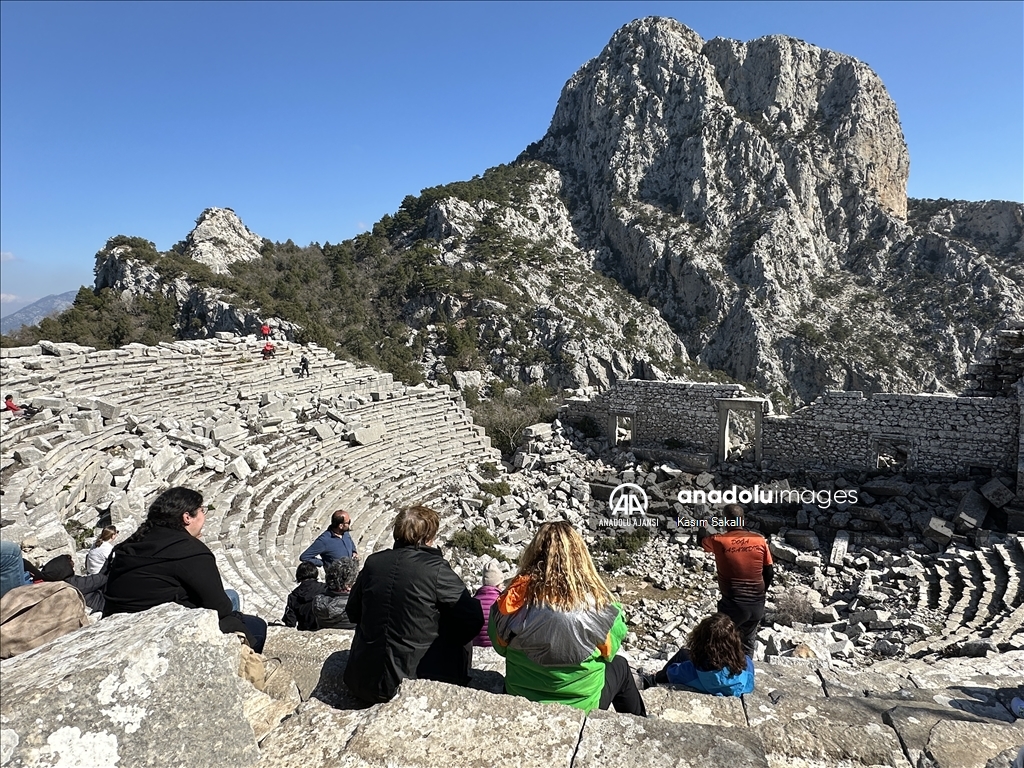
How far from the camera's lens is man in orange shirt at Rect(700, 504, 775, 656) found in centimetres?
524

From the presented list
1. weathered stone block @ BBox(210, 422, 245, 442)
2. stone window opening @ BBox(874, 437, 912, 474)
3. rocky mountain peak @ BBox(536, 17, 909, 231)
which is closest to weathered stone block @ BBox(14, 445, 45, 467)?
weathered stone block @ BBox(210, 422, 245, 442)

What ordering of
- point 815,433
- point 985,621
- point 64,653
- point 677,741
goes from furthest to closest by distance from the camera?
point 815,433, point 985,621, point 677,741, point 64,653

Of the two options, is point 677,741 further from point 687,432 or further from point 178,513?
point 687,432

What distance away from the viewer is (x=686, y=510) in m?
14.7

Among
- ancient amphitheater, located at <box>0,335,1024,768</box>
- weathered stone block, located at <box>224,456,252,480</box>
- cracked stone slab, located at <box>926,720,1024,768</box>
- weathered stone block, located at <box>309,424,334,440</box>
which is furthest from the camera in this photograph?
weathered stone block, located at <box>309,424,334,440</box>

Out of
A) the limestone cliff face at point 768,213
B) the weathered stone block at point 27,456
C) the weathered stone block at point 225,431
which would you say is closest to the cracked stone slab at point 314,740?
the weathered stone block at point 27,456

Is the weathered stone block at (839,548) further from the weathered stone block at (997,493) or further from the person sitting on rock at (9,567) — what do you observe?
the person sitting on rock at (9,567)

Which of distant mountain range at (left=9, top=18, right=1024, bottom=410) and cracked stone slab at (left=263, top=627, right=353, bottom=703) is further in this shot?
distant mountain range at (left=9, top=18, right=1024, bottom=410)

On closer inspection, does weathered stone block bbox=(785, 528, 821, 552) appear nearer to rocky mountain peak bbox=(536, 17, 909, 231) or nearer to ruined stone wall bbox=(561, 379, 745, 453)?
ruined stone wall bbox=(561, 379, 745, 453)

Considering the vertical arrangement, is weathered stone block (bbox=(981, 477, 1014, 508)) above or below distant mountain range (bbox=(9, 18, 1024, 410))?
below

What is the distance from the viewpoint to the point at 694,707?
348cm

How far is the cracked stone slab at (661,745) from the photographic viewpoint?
2195 mm

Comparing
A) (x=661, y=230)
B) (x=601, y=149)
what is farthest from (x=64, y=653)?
(x=601, y=149)

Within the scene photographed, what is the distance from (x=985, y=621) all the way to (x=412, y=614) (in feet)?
32.4
